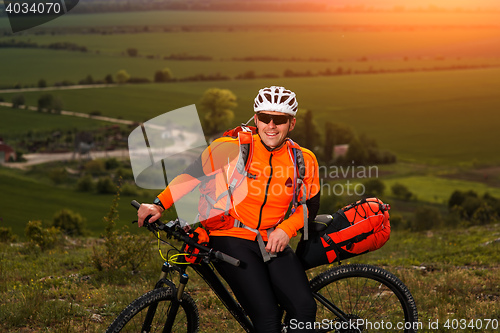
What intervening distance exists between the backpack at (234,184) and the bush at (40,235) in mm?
8645

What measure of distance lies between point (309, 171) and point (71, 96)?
145679 millimetres

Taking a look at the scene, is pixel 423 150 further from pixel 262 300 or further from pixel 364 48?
pixel 262 300

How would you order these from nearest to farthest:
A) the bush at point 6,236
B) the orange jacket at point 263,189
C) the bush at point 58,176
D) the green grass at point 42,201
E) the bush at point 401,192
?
the orange jacket at point 263,189, the bush at point 6,236, the green grass at point 42,201, the bush at point 401,192, the bush at point 58,176

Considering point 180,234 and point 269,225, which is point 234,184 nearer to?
point 269,225

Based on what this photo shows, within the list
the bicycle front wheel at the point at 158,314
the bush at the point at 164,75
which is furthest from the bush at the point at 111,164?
the bicycle front wheel at the point at 158,314

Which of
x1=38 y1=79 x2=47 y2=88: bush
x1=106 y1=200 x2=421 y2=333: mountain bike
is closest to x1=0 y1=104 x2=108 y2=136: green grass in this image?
x1=38 y1=79 x2=47 y2=88: bush

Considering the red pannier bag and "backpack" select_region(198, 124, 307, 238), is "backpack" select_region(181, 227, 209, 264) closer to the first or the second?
"backpack" select_region(198, 124, 307, 238)

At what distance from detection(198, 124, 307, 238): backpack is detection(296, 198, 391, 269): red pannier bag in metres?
0.29

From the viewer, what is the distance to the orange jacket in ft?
13.8

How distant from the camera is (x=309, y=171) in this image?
436 cm

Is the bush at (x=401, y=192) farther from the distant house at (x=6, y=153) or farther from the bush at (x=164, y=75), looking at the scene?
the bush at (x=164, y=75)

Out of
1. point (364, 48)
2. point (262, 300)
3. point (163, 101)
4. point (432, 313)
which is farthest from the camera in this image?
point (364, 48)

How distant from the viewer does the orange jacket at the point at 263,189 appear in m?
4.19

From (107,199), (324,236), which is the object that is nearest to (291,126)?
(324,236)
